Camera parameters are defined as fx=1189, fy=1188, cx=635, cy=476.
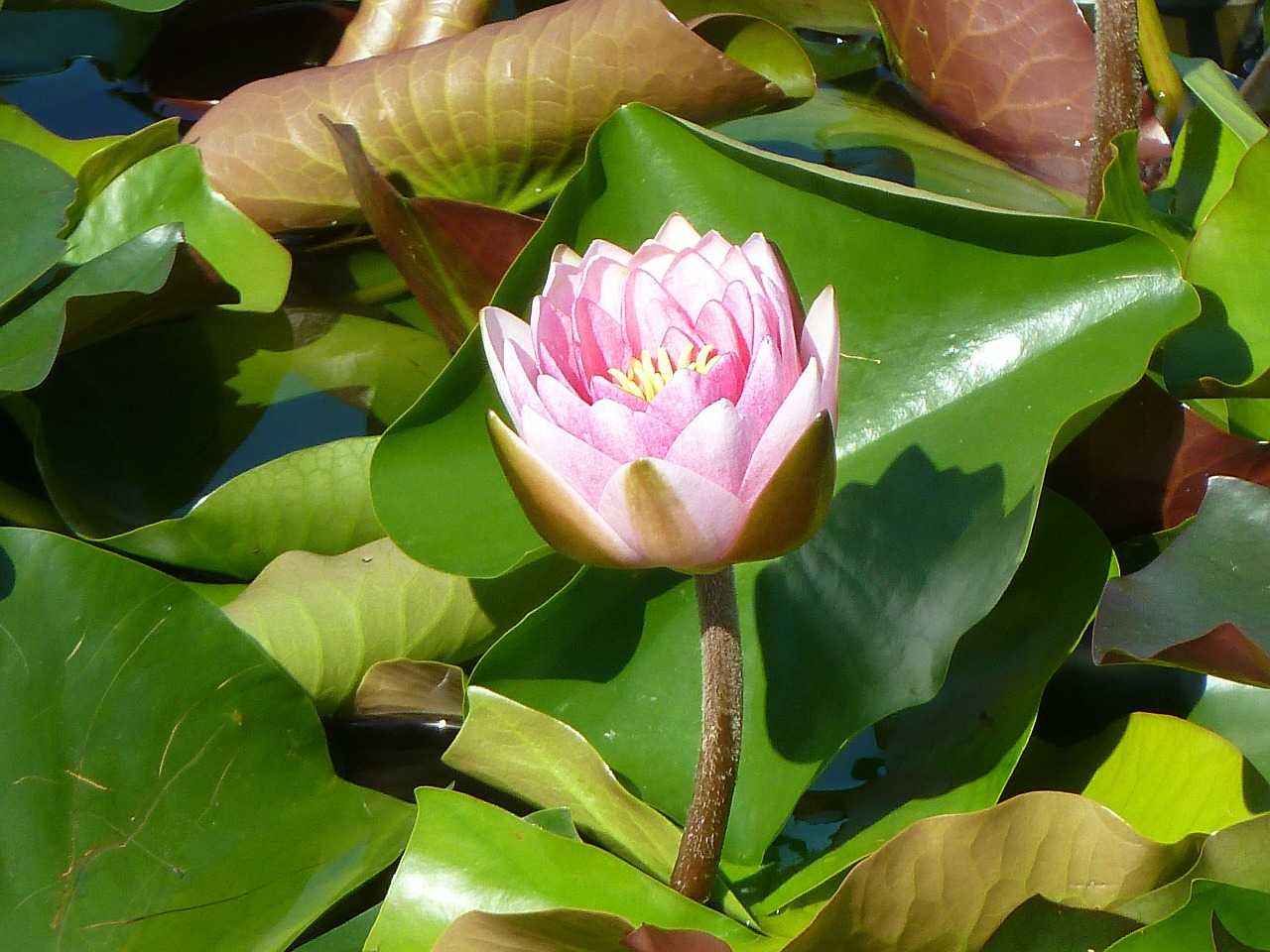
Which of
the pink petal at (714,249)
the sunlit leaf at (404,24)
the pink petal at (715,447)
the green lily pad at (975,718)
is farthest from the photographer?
the sunlit leaf at (404,24)

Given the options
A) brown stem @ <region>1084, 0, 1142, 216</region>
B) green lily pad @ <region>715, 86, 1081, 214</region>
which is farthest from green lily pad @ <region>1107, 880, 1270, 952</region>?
green lily pad @ <region>715, 86, 1081, 214</region>

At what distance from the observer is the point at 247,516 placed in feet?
2.97

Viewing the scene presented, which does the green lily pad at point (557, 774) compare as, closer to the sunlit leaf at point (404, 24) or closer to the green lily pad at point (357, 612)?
the green lily pad at point (357, 612)

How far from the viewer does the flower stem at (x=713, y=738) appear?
593mm

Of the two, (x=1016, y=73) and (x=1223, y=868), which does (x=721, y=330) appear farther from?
(x=1016, y=73)

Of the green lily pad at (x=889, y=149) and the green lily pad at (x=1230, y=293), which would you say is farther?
the green lily pad at (x=889, y=149)

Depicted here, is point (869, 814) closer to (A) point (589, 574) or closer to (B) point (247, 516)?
(A) point (589, 574)

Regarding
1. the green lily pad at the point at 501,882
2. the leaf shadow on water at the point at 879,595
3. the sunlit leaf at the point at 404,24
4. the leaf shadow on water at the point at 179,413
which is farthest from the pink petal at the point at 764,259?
the sunlit leaf at the point at 404,24

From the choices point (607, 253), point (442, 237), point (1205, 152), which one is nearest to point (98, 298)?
point (442, 237)

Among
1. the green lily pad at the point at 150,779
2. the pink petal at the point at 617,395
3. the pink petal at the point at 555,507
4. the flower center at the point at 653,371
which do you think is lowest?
the green lily pad at the point at 150,779

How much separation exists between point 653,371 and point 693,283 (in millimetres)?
48

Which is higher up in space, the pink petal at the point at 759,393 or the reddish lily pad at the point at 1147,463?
the pink petal at the point at 759,393

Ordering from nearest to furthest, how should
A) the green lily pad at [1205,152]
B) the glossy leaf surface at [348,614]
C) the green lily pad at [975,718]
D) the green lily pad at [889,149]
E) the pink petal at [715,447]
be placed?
the pink petal at [715,447]
the green lily pad at [975,718]
the glossy leaf surface at [348,614]
the green lily pad at [1205,152]
the green lily pad at [889,149]

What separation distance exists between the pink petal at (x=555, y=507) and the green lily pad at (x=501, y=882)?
20cm
